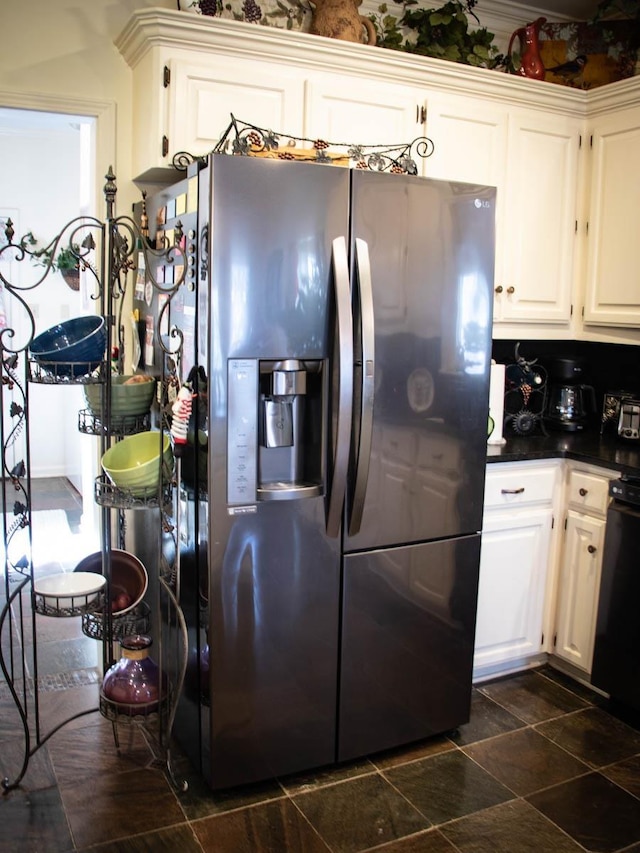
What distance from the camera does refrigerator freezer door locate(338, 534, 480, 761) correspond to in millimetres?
2408

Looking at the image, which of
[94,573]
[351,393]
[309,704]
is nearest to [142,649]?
[94,573]

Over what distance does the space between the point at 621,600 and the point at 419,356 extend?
3.86 ft

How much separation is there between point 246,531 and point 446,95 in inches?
71.2

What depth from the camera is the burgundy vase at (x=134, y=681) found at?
2.36 metres

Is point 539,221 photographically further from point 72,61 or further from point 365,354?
point 72,61

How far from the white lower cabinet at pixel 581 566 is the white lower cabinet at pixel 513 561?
69mm

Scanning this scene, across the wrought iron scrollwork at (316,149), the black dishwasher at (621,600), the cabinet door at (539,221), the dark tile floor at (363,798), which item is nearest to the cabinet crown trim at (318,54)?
the cabinet door at (539,221)

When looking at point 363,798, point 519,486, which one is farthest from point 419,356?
point 363,798

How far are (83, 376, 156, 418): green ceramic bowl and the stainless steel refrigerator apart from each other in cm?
33

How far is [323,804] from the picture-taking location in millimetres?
2309

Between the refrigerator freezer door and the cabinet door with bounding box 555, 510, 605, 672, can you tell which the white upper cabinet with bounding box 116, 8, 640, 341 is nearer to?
the cabinet door with bounding box 555, 510, 605, 672

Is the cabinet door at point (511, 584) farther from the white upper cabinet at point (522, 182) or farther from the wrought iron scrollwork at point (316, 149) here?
the wrought iron scrollwork at point (316, 149)

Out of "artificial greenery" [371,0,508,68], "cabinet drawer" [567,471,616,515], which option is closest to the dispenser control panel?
"cabinet drawer" [567,471,616,515]

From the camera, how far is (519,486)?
9.73ft
